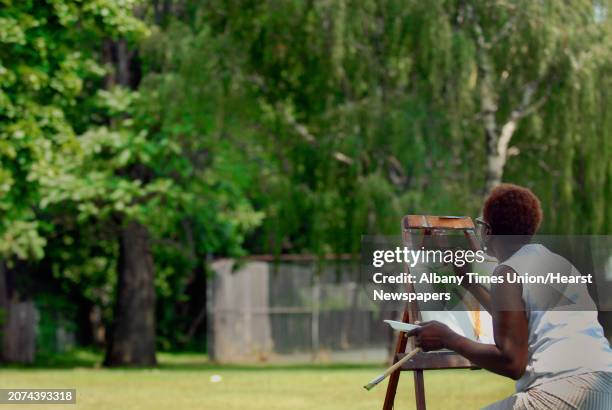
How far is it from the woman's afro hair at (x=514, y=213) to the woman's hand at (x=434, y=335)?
1.65ft

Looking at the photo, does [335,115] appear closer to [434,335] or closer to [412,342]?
[412,342]

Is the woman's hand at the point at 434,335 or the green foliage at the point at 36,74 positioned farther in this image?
the green foliage at the point at 36,74

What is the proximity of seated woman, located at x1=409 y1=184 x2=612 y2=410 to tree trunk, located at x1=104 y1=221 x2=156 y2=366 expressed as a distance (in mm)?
23205

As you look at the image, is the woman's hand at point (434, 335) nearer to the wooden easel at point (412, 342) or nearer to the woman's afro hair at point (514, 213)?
the woman's afro hair at point (514, 213)

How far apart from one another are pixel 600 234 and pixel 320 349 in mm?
9896

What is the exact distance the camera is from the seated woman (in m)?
5.87

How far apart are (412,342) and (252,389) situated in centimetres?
1045

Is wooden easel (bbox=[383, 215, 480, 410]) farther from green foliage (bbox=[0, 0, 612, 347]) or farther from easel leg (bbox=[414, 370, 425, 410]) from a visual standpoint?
green foliage (bbox=[0, 0, 612, 347])

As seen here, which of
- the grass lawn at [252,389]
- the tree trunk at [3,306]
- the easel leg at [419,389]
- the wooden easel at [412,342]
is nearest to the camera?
the easel leg at [419,389]

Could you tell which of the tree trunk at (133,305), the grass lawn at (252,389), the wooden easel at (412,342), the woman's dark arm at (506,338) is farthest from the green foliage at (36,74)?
the woman's dark arm at (506,338)

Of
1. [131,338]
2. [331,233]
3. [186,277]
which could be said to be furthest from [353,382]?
[186,277]

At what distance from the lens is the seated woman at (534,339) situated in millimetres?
5867

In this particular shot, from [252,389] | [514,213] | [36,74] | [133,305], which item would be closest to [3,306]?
[133,305]

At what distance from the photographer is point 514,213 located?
20.2ft
